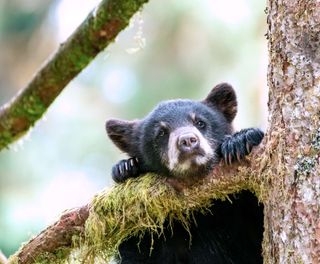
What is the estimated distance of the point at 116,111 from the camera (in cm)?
1844

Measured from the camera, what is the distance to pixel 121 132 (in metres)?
6.17

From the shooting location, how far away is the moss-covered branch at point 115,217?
15.0 ft

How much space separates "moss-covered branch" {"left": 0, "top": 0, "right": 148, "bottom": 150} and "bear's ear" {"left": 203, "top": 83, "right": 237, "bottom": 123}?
2.95ft

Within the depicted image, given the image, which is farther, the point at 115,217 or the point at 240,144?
the point at 115,217

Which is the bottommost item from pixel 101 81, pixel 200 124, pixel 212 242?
pixel 212 242

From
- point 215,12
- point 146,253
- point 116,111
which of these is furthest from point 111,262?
point 116,111

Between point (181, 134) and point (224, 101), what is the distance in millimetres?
1043

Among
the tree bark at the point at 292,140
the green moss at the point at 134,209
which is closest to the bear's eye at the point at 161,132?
the green moss at the point at 134,209

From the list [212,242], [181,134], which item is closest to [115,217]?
[181,134]

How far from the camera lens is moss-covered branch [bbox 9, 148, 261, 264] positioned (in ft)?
15.0

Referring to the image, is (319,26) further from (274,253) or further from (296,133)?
(274,253)

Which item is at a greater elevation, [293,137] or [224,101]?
[224,101]

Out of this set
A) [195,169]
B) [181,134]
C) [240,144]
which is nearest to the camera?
[240,144]

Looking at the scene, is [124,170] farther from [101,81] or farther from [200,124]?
[101,81]
